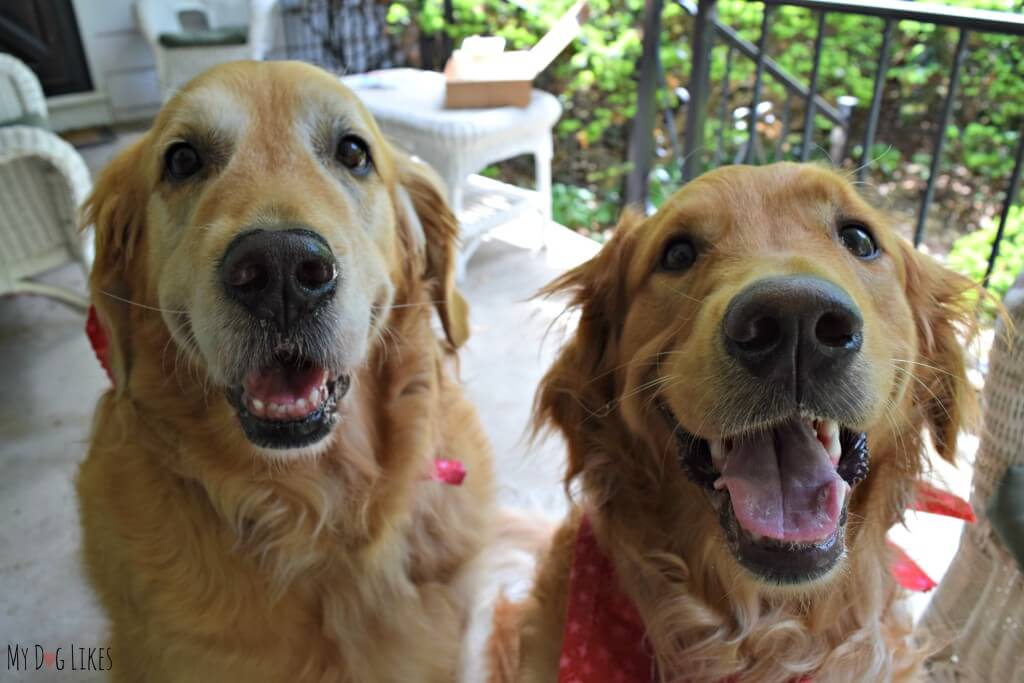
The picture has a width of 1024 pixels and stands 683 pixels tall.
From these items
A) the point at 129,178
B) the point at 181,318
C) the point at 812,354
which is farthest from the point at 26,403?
the point at 812,354

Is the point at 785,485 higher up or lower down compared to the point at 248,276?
lower down

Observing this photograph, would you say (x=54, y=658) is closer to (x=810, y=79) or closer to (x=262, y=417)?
(x=262, y=417)

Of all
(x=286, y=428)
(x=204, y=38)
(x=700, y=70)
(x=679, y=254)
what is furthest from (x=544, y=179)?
(x=204, y=38)

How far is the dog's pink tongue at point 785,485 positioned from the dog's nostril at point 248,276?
2.80ft

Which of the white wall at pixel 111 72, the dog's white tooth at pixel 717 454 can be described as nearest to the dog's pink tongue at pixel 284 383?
the dog's white tooth at pixel 717 454

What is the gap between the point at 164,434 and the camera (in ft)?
5.27

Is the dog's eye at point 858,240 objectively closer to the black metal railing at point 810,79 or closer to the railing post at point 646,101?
the black metal railing at point 810,79

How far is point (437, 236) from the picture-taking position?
1.95m

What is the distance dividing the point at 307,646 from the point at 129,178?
1.13m

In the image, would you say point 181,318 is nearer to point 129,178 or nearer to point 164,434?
point 164,434

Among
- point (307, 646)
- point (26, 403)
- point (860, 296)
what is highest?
point (860, 296)

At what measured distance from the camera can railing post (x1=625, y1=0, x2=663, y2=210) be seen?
4020 millimetres

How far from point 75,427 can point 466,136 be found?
212 cm

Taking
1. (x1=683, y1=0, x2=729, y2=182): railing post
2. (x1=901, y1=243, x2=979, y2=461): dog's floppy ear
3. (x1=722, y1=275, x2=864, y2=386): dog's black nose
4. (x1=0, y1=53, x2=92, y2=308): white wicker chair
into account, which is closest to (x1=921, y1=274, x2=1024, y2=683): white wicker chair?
(x1=901, y1=243, x2=979, y2=461): dog's floppy ear
